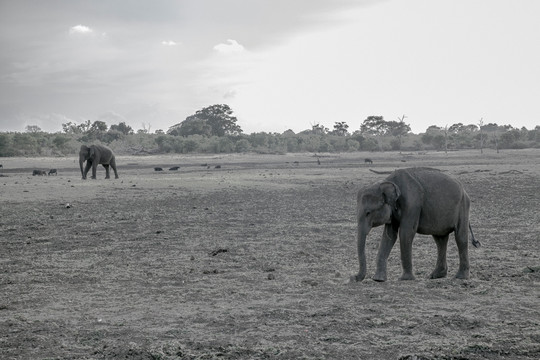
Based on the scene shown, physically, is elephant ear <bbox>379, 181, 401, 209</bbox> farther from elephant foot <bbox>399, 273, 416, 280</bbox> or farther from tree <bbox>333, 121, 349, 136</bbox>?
tree <bbox>333, 121, 349, 136</bbox>

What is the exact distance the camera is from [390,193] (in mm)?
8258

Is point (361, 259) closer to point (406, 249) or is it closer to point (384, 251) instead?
point (384, 251)

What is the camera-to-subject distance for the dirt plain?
564 cm

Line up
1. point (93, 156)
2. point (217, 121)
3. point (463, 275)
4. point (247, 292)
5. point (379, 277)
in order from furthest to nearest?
point (217, 121) → point (93, 156) → point (463, 275) → point (379, 277) → point (247, 292)

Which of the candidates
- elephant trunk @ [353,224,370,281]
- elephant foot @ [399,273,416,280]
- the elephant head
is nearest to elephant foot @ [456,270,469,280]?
elephant foot @ [399,273,416,280]

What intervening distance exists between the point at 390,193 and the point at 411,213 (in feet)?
1.51

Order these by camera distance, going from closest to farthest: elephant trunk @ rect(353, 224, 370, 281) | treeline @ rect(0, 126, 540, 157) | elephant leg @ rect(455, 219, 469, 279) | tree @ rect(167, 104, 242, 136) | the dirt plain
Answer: the dirt plain, elephant trunk @ rect(353, 224, 370, 281), elephant leg @ rect(455, 219, 469, 279), treeline @ rect(0, 126, 540, 157), tree @ rect(167, 104, 242, 136)

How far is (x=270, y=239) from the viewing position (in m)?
12.0

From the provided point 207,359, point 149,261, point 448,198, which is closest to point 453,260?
point 448,198

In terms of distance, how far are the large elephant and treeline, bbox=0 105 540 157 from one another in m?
56.0

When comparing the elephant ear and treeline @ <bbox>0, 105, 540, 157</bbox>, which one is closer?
the elephant ear

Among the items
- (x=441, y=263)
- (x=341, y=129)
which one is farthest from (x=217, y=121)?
(x=441, y=263)

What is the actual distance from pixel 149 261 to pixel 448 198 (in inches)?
196

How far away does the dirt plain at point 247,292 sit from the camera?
18.5 feet
